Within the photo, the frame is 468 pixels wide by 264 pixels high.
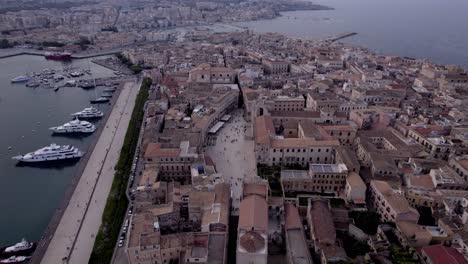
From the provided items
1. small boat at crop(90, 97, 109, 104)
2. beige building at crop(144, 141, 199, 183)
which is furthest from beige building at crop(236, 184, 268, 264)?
small boat at crop(90, 97, 109, 104)

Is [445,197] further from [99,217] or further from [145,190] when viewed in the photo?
[99,217]

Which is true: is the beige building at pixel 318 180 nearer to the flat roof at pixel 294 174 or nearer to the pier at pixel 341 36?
the flat roof at pixel 294 174

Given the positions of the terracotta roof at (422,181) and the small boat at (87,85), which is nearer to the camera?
the terracotta roof at (422,181)

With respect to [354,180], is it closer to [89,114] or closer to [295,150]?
[295,150]

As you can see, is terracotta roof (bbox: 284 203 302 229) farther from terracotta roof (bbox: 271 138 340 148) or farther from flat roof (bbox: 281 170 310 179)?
terracotta roof (bbox: 271 138 340 148)

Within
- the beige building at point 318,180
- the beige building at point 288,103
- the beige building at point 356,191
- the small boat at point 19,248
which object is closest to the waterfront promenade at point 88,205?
the small boat at point 19,248

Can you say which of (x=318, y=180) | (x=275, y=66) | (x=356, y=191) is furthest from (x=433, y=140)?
(x=275, y=66)

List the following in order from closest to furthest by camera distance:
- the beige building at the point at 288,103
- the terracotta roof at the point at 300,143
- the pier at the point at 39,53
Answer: the terracotta roof at the point at 300,143
the beige building at the point at 288,103
the pier at the point at 39,53
